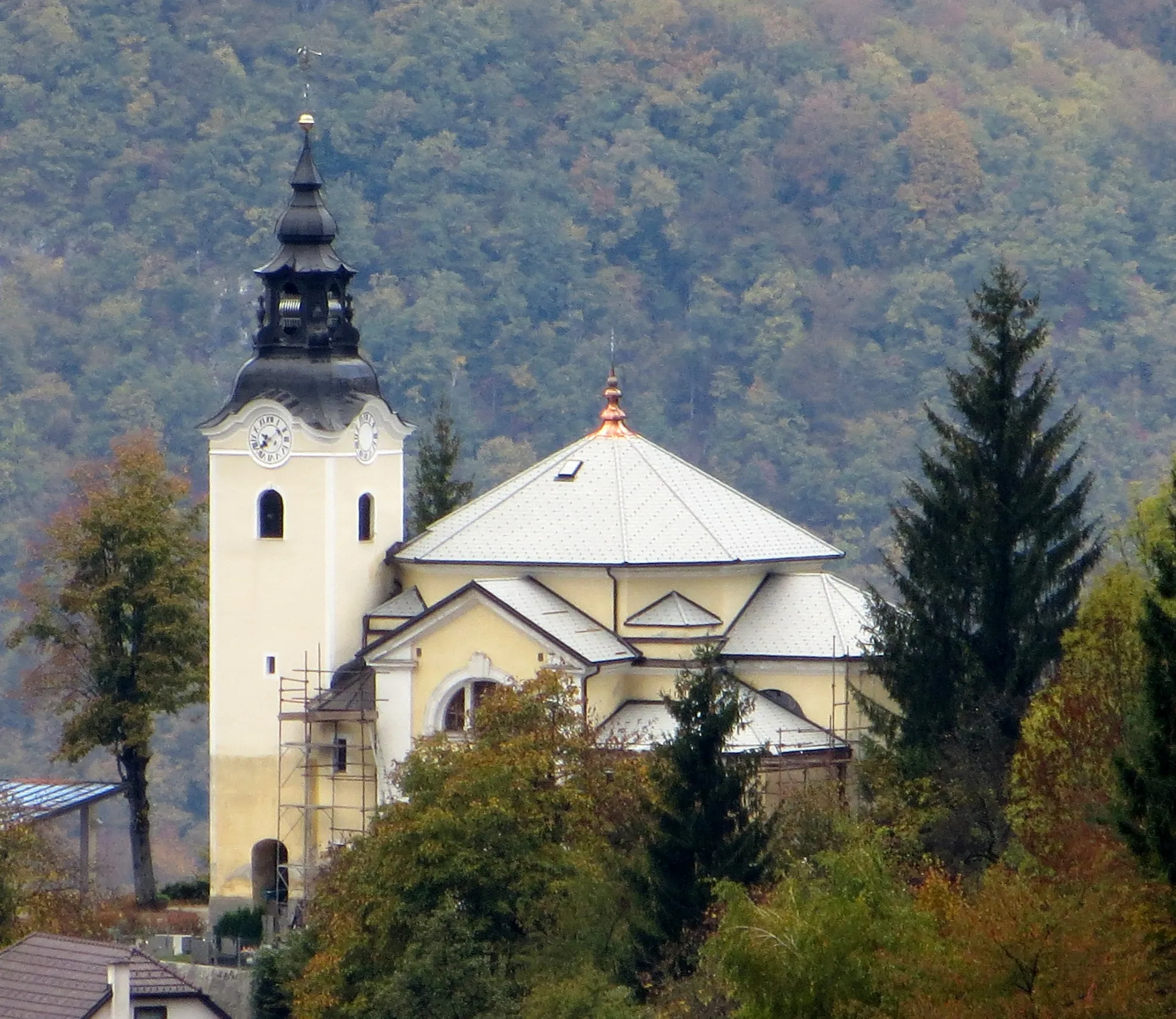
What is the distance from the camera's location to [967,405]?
5175 cm

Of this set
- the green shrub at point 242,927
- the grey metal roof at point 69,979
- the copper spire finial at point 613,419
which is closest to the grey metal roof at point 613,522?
the copper spire finial at point 613,419

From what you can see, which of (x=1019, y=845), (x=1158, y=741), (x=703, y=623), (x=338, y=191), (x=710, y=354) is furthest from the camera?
(x=338, y=191)

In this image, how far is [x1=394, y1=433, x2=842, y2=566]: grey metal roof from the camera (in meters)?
59.5

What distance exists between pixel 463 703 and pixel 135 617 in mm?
8900

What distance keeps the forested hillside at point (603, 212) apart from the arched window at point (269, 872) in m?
61.4

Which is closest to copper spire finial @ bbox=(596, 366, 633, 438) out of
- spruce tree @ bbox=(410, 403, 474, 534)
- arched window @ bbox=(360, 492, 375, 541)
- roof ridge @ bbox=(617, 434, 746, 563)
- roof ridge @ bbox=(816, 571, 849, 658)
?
roof ridge @ bbox=(617, 434, 746, 563)

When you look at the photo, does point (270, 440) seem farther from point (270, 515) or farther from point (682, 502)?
point (682, 502)

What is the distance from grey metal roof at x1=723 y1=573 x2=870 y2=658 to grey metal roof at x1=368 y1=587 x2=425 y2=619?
216 inches

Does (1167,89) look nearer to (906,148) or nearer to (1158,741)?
(906,148)

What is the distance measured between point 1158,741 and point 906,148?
113 metres

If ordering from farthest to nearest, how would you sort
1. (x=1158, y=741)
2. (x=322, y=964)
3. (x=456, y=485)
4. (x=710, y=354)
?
(x=710, y=354), (x=456, y=485), (x=322, y=964), (x=1158, y=741)

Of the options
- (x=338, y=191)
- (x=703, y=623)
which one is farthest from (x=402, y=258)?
(x=703, y=623)

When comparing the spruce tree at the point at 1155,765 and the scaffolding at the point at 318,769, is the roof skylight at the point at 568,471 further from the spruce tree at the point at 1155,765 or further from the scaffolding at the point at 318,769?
the spruce tree at the point at 1155,765

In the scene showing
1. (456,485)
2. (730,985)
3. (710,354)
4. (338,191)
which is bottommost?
(730,985)
